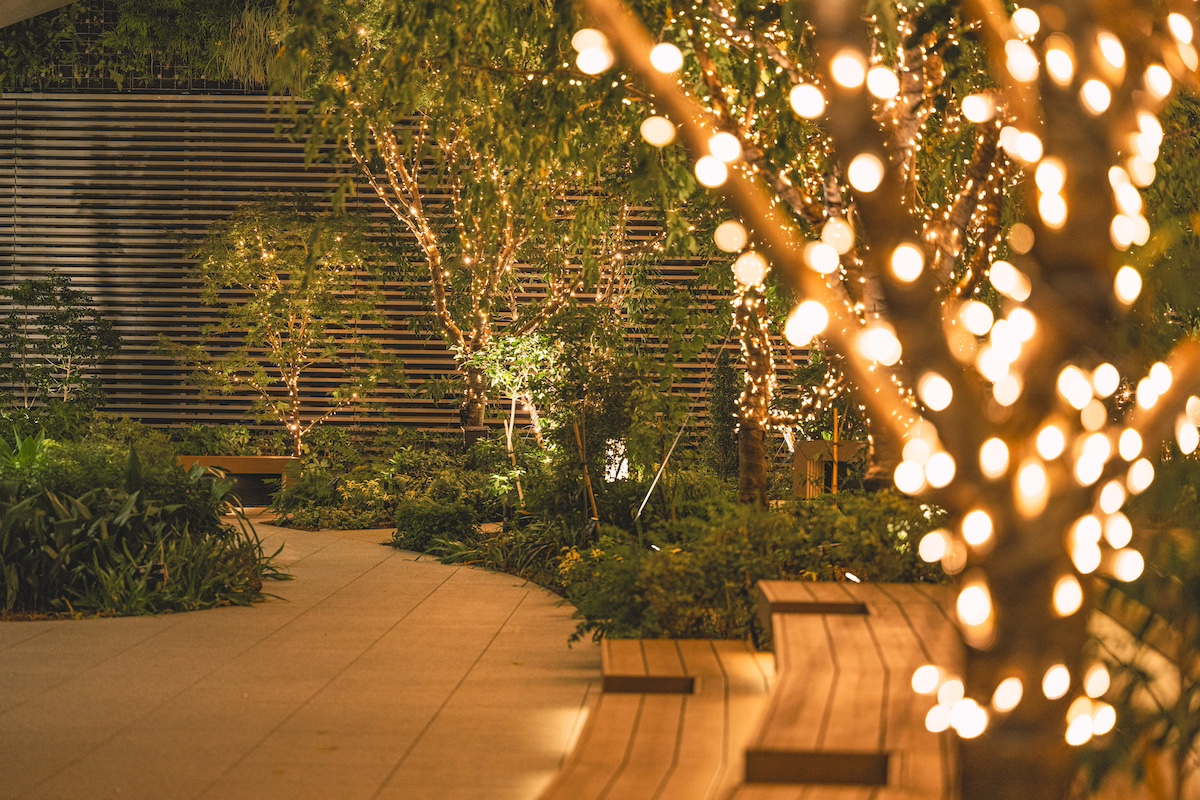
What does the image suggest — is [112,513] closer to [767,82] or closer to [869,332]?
[767,82]

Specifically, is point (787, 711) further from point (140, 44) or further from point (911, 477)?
point (140, 44)

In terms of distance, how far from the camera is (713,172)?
6.15ft

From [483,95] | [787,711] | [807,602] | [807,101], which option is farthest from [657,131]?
[483,95]

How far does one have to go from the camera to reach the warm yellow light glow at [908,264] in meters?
1.63

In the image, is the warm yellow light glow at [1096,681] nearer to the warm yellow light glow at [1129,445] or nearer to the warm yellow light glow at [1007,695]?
the warm yellow light glow at [1007,695]

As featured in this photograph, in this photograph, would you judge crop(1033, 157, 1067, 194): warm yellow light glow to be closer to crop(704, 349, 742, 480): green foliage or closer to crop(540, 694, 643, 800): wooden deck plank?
crop(540, 694, 643, 800): wooden deck plank

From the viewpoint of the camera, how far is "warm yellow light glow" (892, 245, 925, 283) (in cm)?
163

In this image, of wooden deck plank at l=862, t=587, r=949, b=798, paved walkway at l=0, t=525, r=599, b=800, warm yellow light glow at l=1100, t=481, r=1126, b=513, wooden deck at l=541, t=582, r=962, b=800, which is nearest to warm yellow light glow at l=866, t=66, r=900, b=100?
warm yellow light glow at l=1100, t=481, r=1126, b=513

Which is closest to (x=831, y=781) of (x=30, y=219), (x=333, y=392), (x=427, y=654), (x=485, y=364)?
(x=427, y=654)

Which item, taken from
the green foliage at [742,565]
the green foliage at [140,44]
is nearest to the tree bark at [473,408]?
the green foliage at [140,44]

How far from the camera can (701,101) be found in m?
6.05

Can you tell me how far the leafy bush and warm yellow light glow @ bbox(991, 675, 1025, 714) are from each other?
20.3 feet

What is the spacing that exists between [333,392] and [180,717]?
344 inches

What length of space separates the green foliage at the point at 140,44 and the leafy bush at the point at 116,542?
6820 mm
